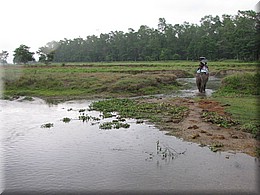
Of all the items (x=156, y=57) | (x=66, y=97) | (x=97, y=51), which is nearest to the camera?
(x=66, y=97)

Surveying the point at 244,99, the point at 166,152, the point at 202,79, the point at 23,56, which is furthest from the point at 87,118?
the point at 23,56

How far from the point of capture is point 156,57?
6681 centimetres

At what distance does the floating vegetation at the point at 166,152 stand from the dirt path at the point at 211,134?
949 mm

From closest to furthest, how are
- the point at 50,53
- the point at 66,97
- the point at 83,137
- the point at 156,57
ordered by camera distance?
the point at 83,137 → the point at 66,97 → the point at 50,53 → the point at 156,57

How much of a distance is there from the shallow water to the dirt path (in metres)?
0.40

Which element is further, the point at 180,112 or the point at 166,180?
the point at 180,112

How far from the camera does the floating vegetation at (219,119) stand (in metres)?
10.4

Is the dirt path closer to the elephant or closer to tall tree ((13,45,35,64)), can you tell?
Answer: the elephant

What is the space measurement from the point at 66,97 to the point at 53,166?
546 inches

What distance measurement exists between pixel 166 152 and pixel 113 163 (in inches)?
58.5

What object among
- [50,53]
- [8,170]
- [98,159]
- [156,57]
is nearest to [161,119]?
[98,159]

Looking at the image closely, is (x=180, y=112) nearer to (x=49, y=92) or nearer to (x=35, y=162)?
(x=35, y=162)

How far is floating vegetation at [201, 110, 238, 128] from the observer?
10370 millimetres

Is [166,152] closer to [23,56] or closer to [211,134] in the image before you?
[211,134]
